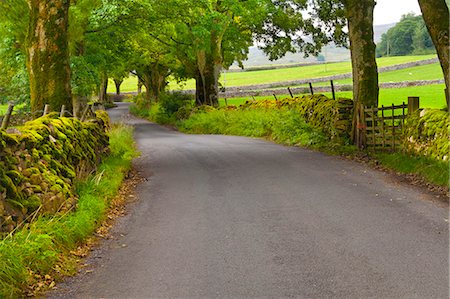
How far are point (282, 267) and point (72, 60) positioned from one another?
62.8ft

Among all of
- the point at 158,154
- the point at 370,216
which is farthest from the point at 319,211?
the point at 158,154

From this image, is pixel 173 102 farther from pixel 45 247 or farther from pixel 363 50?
pixel 45 247

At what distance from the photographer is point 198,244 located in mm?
7098

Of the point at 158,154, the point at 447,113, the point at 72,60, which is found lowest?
the point at 158,154

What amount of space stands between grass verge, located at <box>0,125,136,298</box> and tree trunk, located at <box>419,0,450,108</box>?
9074mm

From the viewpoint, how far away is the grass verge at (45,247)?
17.6ft

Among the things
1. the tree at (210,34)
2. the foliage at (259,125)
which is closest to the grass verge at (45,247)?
the foliage at (259,125)

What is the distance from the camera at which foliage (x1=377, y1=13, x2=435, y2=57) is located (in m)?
120

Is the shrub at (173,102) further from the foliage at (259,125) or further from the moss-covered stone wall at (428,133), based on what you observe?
the moss-covered stone wall at (428,133)

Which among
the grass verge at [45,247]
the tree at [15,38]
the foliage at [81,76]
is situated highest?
the tree at [15,38]

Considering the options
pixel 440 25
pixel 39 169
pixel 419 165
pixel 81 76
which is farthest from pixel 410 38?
pixel 39 169

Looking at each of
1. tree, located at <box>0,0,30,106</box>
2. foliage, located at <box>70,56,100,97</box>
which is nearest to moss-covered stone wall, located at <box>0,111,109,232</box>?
tree, located at <box>0,0,30,106</box>

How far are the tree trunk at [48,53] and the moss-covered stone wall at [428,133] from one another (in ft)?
29.8

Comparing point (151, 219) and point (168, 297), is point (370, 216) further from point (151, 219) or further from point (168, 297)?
point (168, 297)
